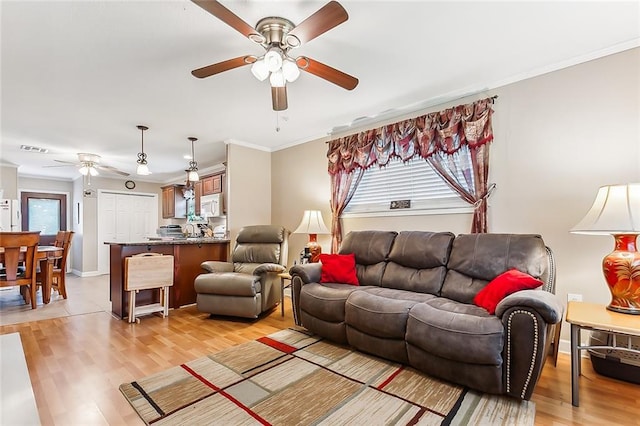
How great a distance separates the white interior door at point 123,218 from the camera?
23.4 feet

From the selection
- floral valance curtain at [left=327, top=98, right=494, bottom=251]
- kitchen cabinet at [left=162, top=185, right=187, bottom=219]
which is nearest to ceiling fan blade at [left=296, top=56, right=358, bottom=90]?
floral valance curtain at [left=327, top=98, right=494, bottom=251]

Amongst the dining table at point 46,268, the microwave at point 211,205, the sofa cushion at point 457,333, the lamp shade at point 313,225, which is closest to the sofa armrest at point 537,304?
the sofa cushion at point 457,333

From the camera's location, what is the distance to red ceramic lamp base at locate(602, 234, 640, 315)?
6.43 ft

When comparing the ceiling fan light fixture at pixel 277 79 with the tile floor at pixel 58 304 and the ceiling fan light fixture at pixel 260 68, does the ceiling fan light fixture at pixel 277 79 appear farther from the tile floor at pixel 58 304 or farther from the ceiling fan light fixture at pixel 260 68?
the tile floor at pixel 58 304

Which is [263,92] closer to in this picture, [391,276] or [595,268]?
[391,276]

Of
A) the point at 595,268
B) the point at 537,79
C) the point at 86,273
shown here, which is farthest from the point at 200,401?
the point at 86,273

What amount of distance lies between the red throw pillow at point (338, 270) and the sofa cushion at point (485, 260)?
0.90 meters

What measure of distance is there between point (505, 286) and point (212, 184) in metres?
5.10

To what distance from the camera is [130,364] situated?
7.81ft

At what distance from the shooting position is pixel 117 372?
2.25 m

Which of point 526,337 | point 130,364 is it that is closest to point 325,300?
Result: point 526,337

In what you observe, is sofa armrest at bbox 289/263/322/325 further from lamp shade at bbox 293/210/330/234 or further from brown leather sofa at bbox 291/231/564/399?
lamp shade at bbox 293/210/330/234

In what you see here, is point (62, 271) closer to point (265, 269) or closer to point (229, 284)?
point (229, 284)

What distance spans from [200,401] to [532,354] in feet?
6.53
